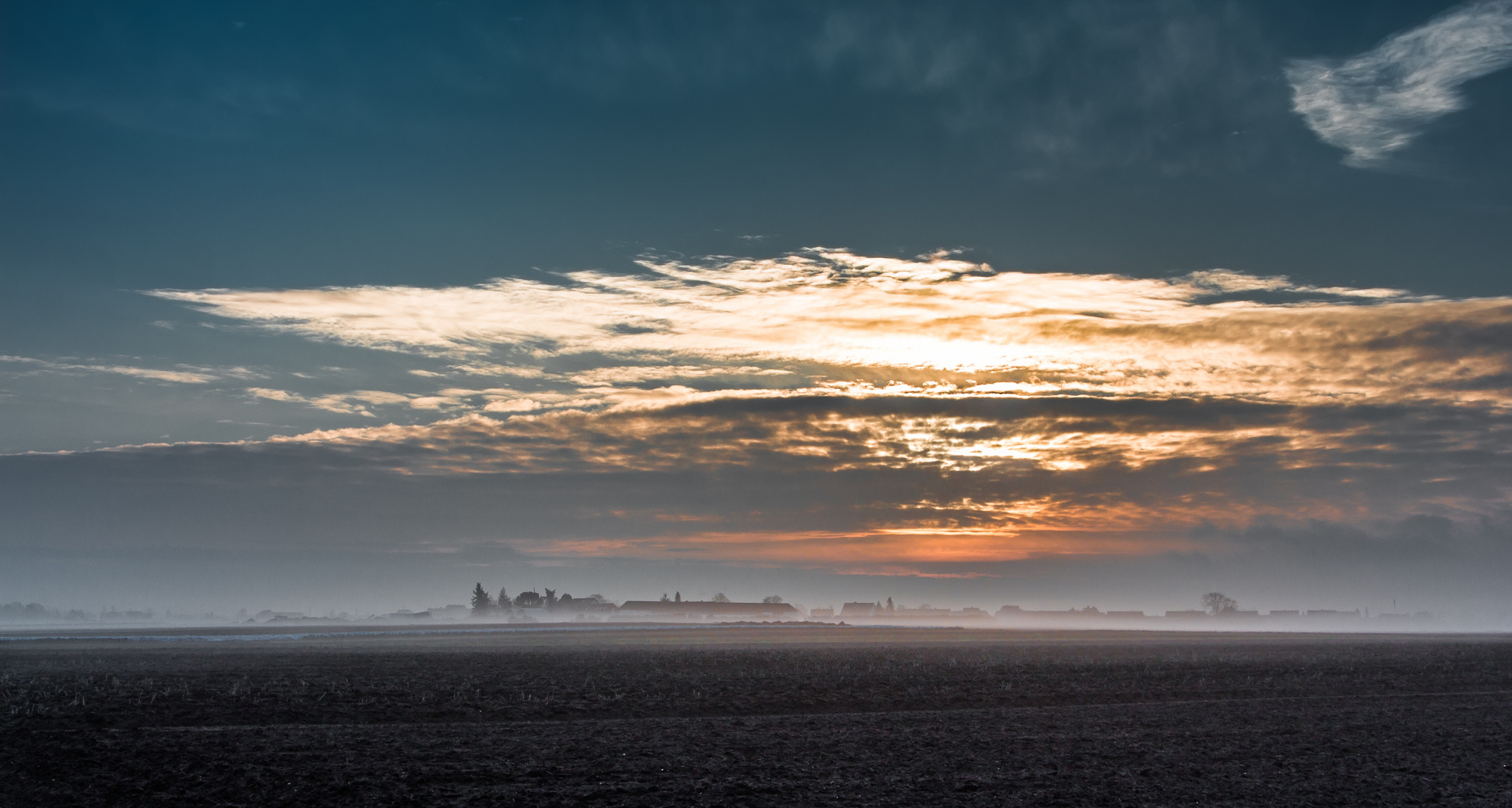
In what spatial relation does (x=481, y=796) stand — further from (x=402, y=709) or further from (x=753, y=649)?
(x=753, y=649)

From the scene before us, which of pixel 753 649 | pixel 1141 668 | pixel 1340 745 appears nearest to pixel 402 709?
pixel 1340 745

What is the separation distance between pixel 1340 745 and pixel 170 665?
6561 centimetres

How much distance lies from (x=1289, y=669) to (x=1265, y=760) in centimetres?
4124

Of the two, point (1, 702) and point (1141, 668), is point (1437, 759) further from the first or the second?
point (1, 702)

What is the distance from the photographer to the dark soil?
23.6 metres

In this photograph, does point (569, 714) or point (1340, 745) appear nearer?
point (1340, 745)

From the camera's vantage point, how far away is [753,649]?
98000 millimetres

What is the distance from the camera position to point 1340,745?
101 feet

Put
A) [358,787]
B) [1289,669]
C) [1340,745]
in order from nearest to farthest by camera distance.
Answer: [358,787] < [1340,745] < [1289,669]

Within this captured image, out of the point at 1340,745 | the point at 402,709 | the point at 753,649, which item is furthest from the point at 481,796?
the point at 753,649

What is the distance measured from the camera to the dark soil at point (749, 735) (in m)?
23.6

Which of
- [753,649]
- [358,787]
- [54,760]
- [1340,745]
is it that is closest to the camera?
[358,787]

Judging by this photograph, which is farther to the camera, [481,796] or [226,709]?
[226,709]

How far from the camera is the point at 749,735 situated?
107ft
